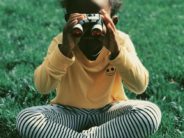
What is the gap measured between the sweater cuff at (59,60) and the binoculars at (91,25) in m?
0.22

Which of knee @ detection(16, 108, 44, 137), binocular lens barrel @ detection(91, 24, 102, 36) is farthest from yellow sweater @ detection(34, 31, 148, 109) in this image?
binocular lens barrel @ detection(91, 24, 102, 36)

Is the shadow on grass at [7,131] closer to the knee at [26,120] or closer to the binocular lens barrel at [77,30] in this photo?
the knee at [26,120]

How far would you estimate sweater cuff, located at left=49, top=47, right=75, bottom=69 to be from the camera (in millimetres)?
4152

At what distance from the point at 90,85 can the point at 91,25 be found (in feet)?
2.07

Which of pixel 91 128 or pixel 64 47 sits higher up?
pixel 64 47

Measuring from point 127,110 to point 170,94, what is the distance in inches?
46.3

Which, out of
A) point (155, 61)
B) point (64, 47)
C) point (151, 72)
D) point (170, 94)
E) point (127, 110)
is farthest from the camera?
point (155, 61)

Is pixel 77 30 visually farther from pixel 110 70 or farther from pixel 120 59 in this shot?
pixel 110 70

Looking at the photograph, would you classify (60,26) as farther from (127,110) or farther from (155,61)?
(127,110)

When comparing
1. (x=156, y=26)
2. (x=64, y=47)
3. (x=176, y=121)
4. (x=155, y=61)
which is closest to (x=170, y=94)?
(x=176, y=121)

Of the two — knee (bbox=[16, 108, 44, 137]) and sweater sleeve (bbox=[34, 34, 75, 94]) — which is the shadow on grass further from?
sweater sleeve (bbox=[34, 34, 75, 94])

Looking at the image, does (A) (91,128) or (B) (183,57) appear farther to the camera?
(B) (183,57)

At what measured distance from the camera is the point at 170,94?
546 cm

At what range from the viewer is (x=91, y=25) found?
13.3 ft
